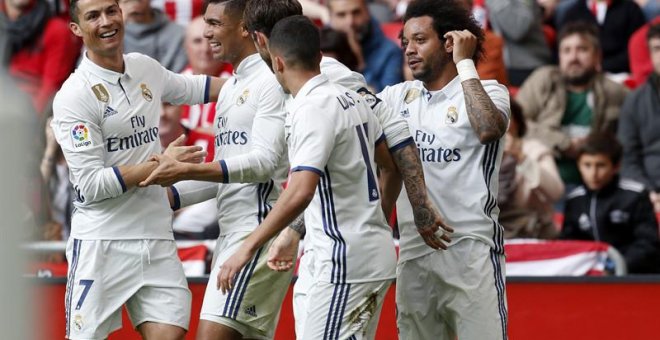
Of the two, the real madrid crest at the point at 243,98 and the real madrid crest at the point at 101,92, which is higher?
the real madrid crest at the point at 101,92

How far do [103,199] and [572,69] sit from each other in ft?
17.5

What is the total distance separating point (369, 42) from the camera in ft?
30.4

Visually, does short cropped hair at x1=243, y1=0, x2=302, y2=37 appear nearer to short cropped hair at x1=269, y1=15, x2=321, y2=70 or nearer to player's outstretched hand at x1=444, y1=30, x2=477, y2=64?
short cropped hair at x1=269, y1=15, x2=321, y2=70

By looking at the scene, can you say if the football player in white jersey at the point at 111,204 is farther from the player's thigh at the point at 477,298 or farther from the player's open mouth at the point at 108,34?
the player's thigh at the point at 477,298

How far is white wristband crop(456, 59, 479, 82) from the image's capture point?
455cm

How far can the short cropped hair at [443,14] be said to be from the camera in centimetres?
479

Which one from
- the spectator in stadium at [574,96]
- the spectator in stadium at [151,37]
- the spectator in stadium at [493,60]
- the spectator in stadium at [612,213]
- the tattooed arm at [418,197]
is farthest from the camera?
the spectator in stadium at [151,37]

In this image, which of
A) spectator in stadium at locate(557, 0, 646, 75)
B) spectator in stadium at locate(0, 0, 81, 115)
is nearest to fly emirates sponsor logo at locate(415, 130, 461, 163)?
spectator in stadium at locate(557, 0, 646, 75)

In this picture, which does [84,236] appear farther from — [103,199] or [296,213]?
[296,213]

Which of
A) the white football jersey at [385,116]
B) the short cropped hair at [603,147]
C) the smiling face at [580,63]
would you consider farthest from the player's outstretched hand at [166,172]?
the smiling face at [580,63]

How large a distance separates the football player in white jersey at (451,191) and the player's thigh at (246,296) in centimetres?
68

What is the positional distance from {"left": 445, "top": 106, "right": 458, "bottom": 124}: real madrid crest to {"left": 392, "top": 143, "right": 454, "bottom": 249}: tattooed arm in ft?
1.04

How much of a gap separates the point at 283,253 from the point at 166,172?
1.94ft

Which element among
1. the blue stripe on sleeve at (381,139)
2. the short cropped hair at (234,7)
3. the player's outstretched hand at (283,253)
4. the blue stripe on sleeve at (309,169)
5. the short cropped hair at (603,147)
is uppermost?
the short cropped hair at (234,7)
